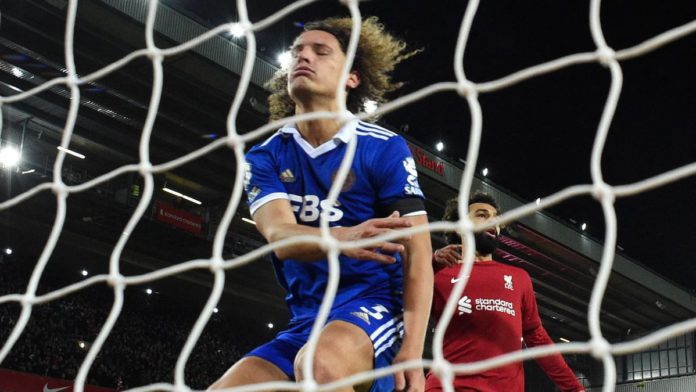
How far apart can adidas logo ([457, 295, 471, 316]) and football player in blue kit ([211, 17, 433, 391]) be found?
4.59 feet

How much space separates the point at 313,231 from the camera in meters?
2.34

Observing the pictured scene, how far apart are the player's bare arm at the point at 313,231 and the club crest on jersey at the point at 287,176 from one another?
13 centimetres

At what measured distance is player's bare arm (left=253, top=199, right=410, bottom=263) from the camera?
212 centimetres

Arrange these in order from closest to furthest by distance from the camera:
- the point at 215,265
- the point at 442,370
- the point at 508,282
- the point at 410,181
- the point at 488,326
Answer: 1. the point at 442,370
2. the point at 215,265
3. the point at 410,181
4. the point at 488,326
5. the point at 508,282

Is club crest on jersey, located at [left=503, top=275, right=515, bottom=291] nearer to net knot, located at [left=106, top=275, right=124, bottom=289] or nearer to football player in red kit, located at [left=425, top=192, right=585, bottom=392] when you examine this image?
football player in red kit, located at [left=425, top=192, right=585, bottom=392]

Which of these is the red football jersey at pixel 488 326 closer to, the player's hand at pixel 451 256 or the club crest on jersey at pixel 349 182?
the player's hand at pixel 451 256

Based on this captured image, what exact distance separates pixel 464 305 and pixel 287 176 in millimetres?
1619

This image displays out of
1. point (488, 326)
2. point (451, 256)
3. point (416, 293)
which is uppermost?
point (451, 256)

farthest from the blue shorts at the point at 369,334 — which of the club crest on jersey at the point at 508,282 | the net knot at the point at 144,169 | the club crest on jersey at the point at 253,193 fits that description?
the club crest on jersey at the point at 508,282

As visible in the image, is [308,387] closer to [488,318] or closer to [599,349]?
[599,349]

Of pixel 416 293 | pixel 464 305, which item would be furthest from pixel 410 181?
pixel 464 305

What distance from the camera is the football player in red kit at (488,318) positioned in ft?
12.5

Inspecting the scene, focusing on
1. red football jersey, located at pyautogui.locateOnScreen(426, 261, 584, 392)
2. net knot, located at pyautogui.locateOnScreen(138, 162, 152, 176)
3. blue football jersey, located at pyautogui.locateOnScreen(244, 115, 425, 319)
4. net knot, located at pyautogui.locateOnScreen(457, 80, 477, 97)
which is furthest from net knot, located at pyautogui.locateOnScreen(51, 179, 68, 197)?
red football jersey, located at pyautogui.locateOnScreen(426, 261, 584, 392)

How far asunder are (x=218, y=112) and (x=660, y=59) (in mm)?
13061
